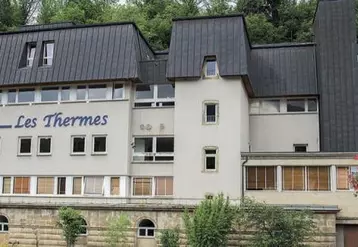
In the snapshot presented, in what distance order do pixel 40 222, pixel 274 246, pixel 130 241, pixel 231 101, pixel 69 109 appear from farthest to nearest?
pixel 69 109
pixel 231 101
pixel 40 222
pixel 130 241
pixel 274 246

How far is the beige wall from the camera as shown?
34.4 m

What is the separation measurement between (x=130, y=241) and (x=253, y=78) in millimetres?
14173

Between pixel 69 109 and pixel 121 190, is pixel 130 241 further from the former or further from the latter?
pixel 69 109

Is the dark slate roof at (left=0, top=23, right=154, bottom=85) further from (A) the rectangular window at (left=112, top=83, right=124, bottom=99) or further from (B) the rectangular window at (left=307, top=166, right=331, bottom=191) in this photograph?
(B) the rectangular window at (left=307, top=166, right=331, bottom=191)

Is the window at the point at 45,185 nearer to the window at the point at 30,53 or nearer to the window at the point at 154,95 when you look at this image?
the window at the point at 154,95

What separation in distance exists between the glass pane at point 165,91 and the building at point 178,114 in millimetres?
94

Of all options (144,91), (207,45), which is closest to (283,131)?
(207,45)

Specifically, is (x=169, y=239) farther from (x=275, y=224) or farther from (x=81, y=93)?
(x=81, y=93)

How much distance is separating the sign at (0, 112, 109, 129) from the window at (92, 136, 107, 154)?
870 millimetres

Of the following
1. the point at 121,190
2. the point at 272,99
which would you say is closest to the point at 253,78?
the point at 272,99

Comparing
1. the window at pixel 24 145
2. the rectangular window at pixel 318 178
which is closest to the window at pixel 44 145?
the window at pixel 24 145

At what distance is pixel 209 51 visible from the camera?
32.4 metres

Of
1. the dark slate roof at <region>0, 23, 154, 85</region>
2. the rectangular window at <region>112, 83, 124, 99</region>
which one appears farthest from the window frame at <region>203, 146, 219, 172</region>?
the rectangular window at <region>112, 83, 124, 99</region>

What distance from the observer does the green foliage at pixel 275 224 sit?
74.9 feet
